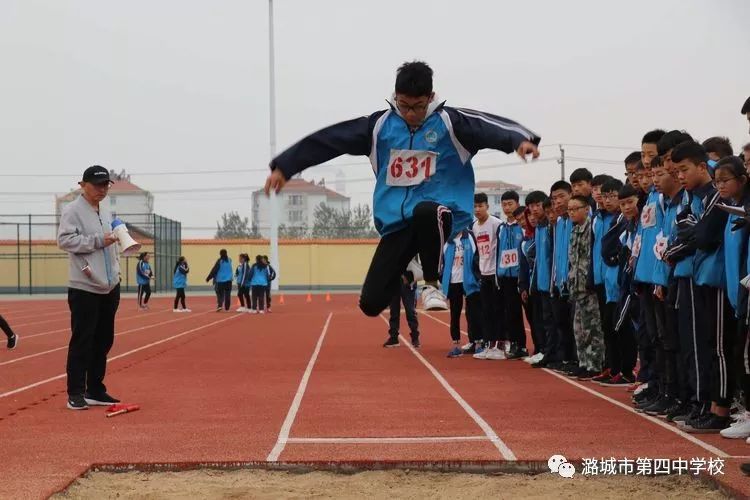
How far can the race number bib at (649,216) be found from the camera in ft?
22.8

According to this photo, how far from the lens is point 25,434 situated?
6.53 m

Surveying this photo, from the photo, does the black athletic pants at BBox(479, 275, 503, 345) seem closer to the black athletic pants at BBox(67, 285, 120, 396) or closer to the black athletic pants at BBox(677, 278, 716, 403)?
the black athletic pants at BBox(67, 285, 120, 396)

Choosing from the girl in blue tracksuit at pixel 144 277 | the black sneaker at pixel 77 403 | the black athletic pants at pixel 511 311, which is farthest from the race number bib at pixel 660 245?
the girl in blue tracksuit at pixel 144 277

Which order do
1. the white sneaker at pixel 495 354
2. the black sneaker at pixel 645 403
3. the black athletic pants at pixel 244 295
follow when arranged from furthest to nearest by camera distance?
the black athletic pants at pixel 244 295 < the white sneaker at pixel 495 354 < the black sneaker at pixel 645 403

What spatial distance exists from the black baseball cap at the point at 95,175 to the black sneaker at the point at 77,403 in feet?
5.61

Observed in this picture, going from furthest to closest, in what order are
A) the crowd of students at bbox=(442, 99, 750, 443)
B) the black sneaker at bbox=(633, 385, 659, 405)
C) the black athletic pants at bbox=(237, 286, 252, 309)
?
the black athletic pants at bbox=(237, 286, 252, 309)
the black sneaker at bbox=(633, 385, 659, 405)
the crowd of students at bbox=(442, 99, 750, 443)

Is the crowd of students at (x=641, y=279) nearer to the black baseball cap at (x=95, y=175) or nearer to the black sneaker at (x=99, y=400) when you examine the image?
the black baseball cap at (x=95, y=175)

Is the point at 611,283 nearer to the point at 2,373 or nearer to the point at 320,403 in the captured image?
the point at 320,403

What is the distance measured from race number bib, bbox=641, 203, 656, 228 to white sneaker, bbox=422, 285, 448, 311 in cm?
160

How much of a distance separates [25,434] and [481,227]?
6637 mm

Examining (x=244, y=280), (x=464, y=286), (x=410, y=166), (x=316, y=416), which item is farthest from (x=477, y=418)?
(x=244, y=280)

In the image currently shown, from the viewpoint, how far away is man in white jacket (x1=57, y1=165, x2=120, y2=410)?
25.3 feet

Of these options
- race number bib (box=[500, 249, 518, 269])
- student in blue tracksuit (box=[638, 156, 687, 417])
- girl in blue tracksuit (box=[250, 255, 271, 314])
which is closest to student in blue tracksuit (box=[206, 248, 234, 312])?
girl in blue tracksuit (box=[250, 255, 271, 314])

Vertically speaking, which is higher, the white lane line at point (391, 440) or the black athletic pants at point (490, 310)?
the black athletic pants at point (490, 310)
